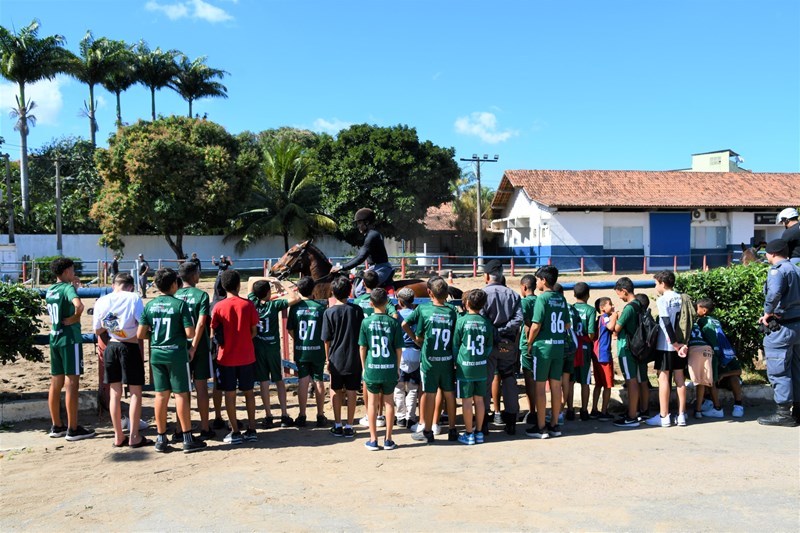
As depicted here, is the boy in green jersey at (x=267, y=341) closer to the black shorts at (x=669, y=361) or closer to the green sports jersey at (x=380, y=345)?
the green sports jersey at (x=380, y=345)

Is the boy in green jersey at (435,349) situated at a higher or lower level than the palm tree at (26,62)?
lower

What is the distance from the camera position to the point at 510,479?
513 cm

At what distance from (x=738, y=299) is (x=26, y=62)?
3950cm

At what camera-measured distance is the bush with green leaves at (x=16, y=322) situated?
6742 millimetres

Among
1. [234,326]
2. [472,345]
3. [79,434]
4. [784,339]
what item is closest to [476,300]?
[472,345]

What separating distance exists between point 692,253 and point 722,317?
30.9 m

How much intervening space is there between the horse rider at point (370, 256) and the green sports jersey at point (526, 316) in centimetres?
223

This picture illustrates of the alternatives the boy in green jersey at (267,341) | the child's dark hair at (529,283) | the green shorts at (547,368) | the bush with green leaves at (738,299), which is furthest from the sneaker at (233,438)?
the bush with green leaves at (738,299)

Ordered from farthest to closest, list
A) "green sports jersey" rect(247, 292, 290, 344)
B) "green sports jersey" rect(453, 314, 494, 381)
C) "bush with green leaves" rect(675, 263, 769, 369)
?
"bush with green leaves" rect(675, 263, 769, 369) → "green sports jersey" rect(247, 292, 290, 344) → "green sports jersey" rect(453, 314, 494, 381)

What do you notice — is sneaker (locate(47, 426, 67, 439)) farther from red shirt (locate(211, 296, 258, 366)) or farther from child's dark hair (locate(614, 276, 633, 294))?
child's dark hair (locate(614, 276, 633, 294))

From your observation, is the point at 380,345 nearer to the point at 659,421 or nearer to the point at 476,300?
the point at 476,300

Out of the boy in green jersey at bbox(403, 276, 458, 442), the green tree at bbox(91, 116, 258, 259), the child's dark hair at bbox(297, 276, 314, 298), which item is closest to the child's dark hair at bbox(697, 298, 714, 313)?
the boy in green jersey at bbox(403, 276, 458, 442)

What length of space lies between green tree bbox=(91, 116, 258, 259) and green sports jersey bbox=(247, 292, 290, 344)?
26.2 metres

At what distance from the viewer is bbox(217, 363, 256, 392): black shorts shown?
20.6ft
